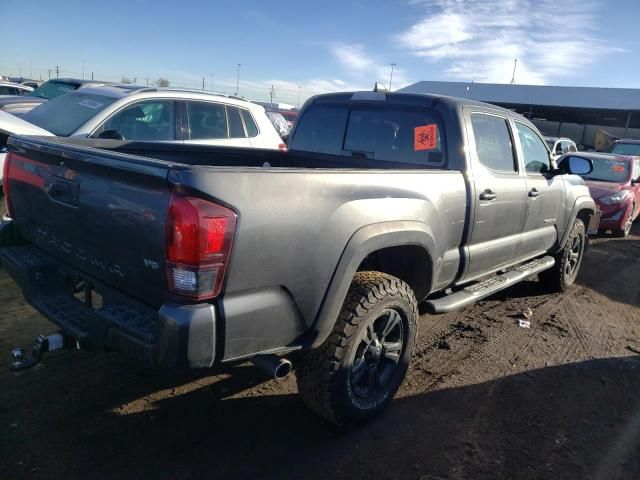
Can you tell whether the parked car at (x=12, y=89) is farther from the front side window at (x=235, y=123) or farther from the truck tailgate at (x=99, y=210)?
the truck tailgate at (x=99, y=210)

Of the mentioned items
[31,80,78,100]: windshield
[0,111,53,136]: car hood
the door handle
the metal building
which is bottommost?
the door handle

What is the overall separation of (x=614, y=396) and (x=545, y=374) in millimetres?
484

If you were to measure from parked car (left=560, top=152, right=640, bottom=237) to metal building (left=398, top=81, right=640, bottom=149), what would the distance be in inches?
1113

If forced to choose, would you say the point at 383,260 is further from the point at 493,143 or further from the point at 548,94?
the point at 548,94

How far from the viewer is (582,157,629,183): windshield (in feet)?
33.7

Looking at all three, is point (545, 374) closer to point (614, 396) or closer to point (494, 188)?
point (614, 396)

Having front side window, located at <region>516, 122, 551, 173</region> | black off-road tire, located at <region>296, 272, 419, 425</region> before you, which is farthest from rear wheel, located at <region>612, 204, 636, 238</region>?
black off-road tire, located at <region>296, 272, 419, 425</region>

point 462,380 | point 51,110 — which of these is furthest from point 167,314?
point 51,110

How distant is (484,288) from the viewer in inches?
165

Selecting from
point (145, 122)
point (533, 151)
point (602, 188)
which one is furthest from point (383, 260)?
point (602, 188)

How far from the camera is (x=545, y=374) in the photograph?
13.1 feet

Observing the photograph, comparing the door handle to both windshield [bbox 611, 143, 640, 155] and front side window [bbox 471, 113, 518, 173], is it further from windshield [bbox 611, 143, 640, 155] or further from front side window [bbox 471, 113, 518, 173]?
windshield [bbox 611, 143, 640, 155]

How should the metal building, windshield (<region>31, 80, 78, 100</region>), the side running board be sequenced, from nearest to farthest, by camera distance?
the side running board, windshield (<region>31, 80, 78, 100</region>), the metal building

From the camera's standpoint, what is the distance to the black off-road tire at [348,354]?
110 inches
